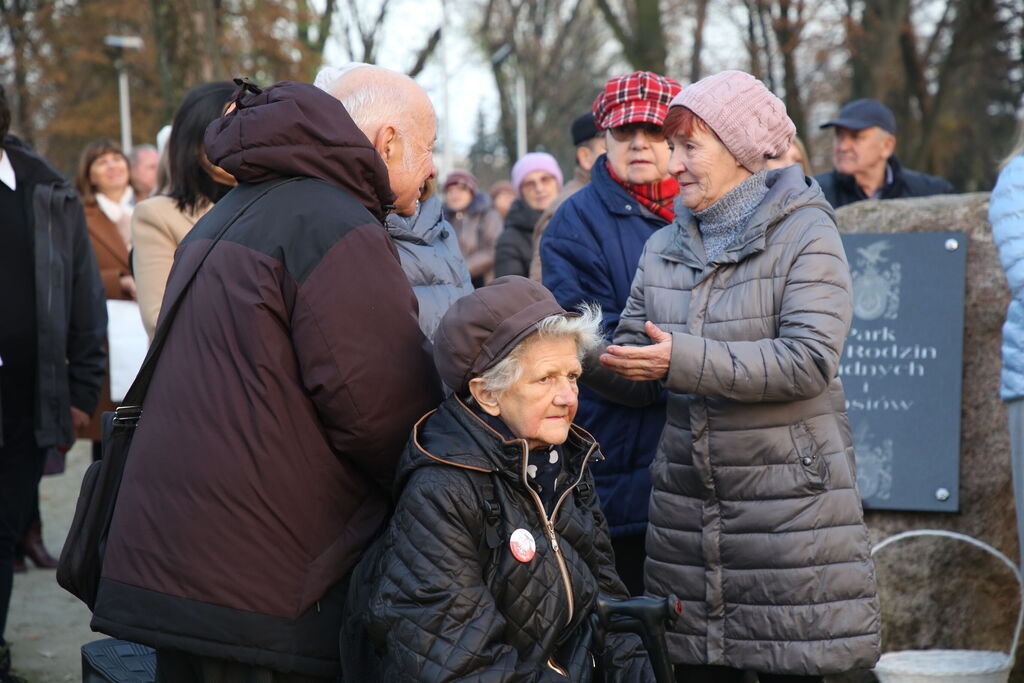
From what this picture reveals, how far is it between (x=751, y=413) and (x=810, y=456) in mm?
184

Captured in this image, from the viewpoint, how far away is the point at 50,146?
30.1m

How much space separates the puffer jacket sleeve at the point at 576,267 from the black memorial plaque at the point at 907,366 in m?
1.81

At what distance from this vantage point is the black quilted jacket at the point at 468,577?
2416mm

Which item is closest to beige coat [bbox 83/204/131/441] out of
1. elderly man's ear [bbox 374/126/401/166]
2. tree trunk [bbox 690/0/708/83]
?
elderly man's ear [bbox 374/126/401/166]

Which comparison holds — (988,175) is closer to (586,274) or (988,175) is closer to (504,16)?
(504,16)

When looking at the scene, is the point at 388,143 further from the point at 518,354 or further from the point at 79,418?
the point at 79,418

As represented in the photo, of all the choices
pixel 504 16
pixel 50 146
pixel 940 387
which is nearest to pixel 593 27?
pixel 504 16

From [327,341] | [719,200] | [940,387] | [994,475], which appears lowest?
[994,475]

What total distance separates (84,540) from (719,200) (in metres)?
1.81

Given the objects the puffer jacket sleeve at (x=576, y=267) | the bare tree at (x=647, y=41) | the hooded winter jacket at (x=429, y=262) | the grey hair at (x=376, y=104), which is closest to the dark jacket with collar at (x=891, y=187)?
the puffer jacket sleeve at (x=576, y=267)

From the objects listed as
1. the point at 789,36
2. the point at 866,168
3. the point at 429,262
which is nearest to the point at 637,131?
the point at 429,262

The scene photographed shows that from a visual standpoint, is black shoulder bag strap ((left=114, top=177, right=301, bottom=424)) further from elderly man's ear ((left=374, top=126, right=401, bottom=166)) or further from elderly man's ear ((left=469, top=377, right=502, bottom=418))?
elderly man's ear ((left=469, top=377, right=502, bottom=418))

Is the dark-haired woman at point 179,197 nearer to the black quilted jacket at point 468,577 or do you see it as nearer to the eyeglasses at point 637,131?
the eyeglasses at point 637,131

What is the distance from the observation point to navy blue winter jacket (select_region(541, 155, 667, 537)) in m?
3.75
